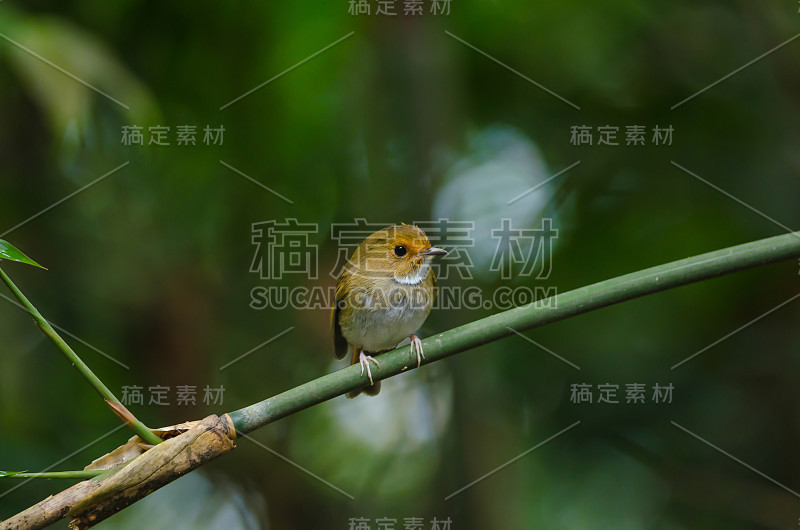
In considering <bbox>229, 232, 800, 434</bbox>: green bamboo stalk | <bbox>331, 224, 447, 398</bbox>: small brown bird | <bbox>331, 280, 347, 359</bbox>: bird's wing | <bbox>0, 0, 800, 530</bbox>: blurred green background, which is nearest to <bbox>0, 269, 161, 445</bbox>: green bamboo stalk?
<bbox>229, 232, 800, 434</bbox>: green bamboo stalk

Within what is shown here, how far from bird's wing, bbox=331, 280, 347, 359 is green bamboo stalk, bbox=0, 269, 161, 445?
1822mm

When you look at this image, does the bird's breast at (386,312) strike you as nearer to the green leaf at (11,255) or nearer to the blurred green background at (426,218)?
the blurred green background at (426,218)

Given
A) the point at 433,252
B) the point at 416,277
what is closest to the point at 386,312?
the point at 416,277

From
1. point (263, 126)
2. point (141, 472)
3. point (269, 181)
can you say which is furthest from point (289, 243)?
point (141, 472)

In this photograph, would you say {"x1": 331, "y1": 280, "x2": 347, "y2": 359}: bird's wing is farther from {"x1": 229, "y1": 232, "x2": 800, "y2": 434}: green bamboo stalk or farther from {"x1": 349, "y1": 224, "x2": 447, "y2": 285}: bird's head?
{"x1": 229, "y1": 232, "x2": 800, "y2": 434}: green bamboo stalk

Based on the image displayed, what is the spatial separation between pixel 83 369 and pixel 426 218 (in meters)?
2.57

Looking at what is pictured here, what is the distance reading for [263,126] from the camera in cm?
416

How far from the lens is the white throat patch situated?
328 centimetres

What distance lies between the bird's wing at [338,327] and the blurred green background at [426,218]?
20.7 inches

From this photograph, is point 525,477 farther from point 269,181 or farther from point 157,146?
point 157,146

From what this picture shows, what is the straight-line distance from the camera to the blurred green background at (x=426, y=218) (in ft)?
11.9

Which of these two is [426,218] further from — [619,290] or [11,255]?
[11,255]

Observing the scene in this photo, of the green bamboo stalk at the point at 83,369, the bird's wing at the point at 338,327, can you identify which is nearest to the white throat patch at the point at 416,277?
the bird's wing at the point at 338,327

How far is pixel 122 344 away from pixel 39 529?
2458 mm
